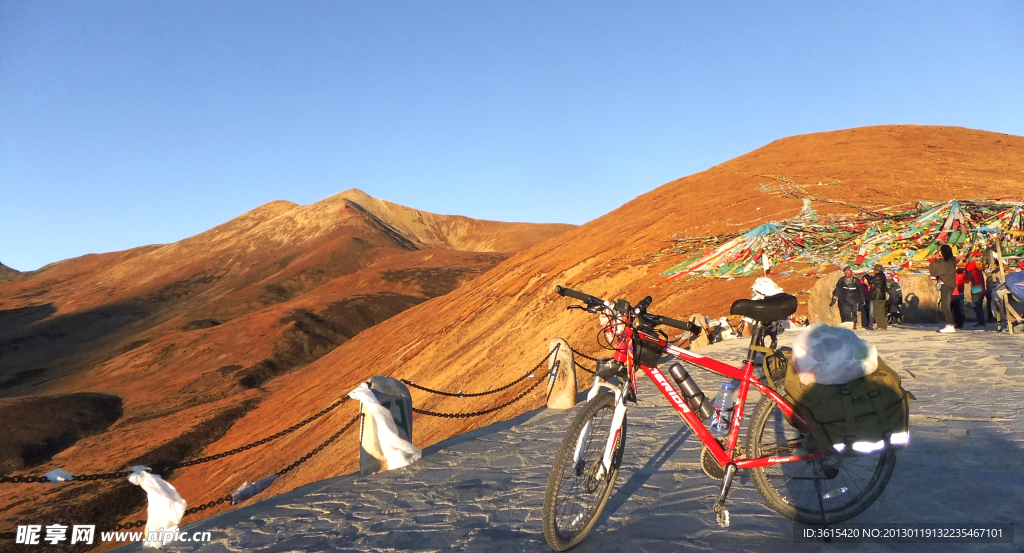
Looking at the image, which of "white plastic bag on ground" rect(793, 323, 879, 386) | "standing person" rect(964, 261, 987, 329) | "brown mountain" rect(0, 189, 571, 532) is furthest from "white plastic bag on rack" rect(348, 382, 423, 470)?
"brown mountain" rect(0, 189, 571, 532)

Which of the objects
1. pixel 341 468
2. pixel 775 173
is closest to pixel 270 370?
pixel 341 468

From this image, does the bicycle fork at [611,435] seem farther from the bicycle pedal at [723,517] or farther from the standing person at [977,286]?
the standing person at [977,286]

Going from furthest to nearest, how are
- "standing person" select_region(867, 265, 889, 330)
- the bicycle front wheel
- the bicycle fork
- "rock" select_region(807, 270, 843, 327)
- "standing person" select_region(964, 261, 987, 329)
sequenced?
1. "rock" select_region(807, 270, 843, 327)
2. "standing person" select_region(867, 265, 889, 330)
3. "standing person" select_region(964, 261, 987, 329)
4. the bicycle fork
5. the bicycle front wheel

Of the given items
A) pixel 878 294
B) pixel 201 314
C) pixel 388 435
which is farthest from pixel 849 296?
pixel 201 314

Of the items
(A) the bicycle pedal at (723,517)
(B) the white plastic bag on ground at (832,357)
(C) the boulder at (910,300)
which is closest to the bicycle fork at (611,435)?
(A) the bicycle pedal at (723,517)

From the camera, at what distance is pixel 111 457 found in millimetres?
23594

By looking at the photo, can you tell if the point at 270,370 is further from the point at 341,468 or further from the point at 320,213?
the point at 320,213

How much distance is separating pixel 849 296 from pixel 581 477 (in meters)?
12.0

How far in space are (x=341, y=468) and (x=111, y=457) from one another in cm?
1396

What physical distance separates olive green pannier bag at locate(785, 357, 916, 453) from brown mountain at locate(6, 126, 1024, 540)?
1247 cm

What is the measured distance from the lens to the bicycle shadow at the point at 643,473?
4.24 meters

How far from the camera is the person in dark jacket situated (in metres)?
13.2

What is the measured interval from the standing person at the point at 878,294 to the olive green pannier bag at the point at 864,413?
11734mm

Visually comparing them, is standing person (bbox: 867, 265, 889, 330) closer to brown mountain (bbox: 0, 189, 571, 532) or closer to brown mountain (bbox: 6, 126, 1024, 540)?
brown mountain (bbox: 6, 126, 1024, 540)
